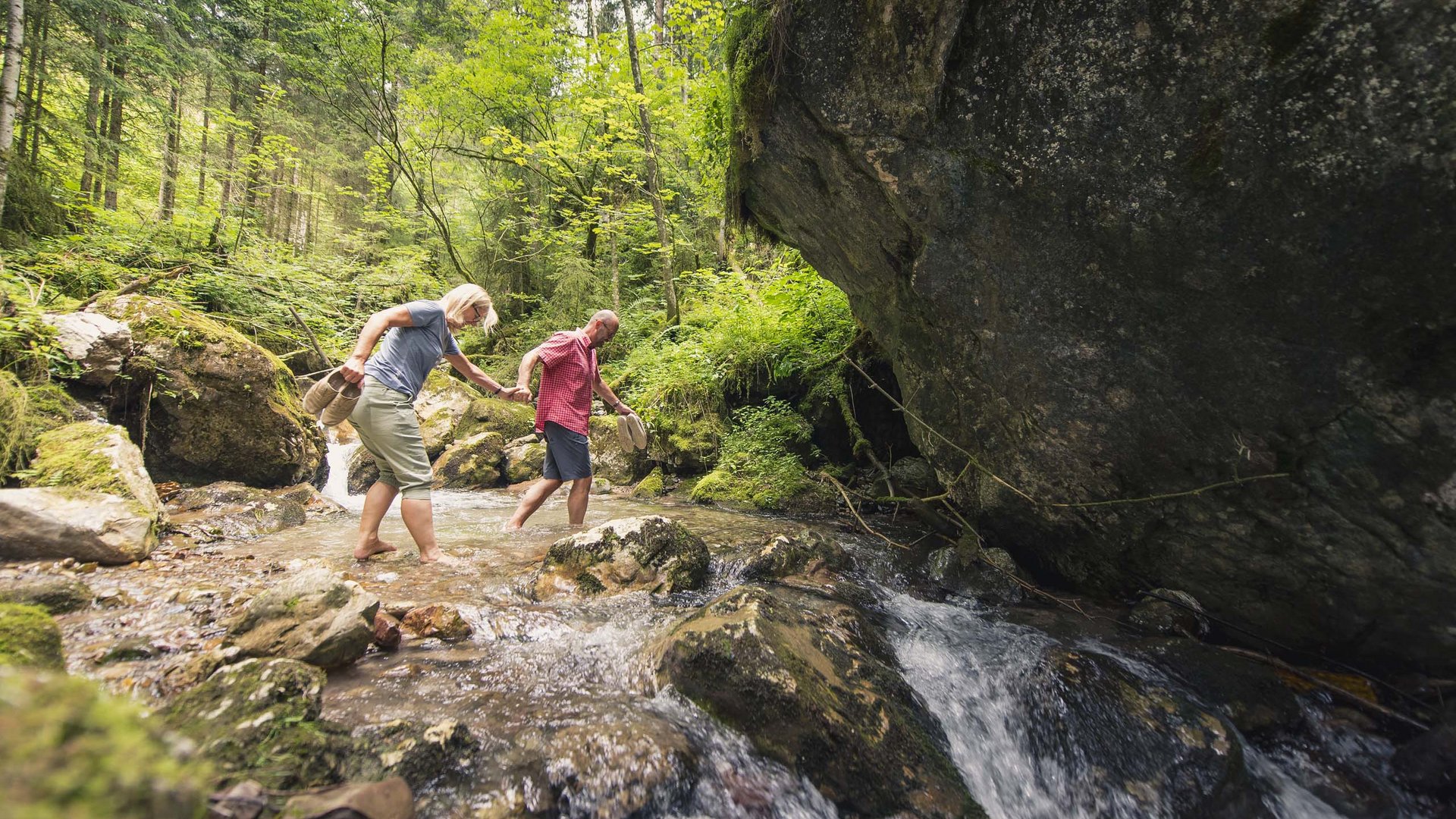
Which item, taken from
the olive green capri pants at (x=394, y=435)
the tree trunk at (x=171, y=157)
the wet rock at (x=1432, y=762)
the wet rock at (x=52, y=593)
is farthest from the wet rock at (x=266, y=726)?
the tree trunk at (x=171, y=157)

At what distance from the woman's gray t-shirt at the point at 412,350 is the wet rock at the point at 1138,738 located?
15.1 ft

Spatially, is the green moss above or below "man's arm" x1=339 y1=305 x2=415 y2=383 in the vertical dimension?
below

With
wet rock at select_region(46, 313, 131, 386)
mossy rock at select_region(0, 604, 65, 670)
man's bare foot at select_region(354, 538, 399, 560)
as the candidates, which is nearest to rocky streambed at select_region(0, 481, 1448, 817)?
mossy rock at select_region(0, 604, 65, 670)

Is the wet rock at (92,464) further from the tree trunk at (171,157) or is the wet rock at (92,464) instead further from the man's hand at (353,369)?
the tree trunk at (171,157)

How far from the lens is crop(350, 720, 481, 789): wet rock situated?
6.51 feet

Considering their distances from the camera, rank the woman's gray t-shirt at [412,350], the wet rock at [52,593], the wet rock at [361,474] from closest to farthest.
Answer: the wet rock at [52,593] → the woman's gray t-shirt at [412,350] → the wet rock at [361,474]

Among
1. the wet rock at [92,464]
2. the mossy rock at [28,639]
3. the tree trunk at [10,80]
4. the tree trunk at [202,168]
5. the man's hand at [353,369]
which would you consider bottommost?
the mossy rock at [28,639]

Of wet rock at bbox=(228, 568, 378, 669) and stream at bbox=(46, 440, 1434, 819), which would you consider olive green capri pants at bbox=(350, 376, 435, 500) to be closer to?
stream at bbox=(46, 440, 1434, 819)

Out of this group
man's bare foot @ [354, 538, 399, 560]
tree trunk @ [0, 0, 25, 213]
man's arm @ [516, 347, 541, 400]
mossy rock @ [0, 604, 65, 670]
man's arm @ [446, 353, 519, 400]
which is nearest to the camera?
mossy rock @ [0, 604, 65, 670]

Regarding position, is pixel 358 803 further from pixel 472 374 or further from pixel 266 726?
pixel 472 374

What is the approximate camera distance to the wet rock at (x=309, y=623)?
2.59m

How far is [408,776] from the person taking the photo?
1985 mm

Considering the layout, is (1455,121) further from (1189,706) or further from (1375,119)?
(1189,706)

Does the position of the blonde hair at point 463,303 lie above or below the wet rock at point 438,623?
above
